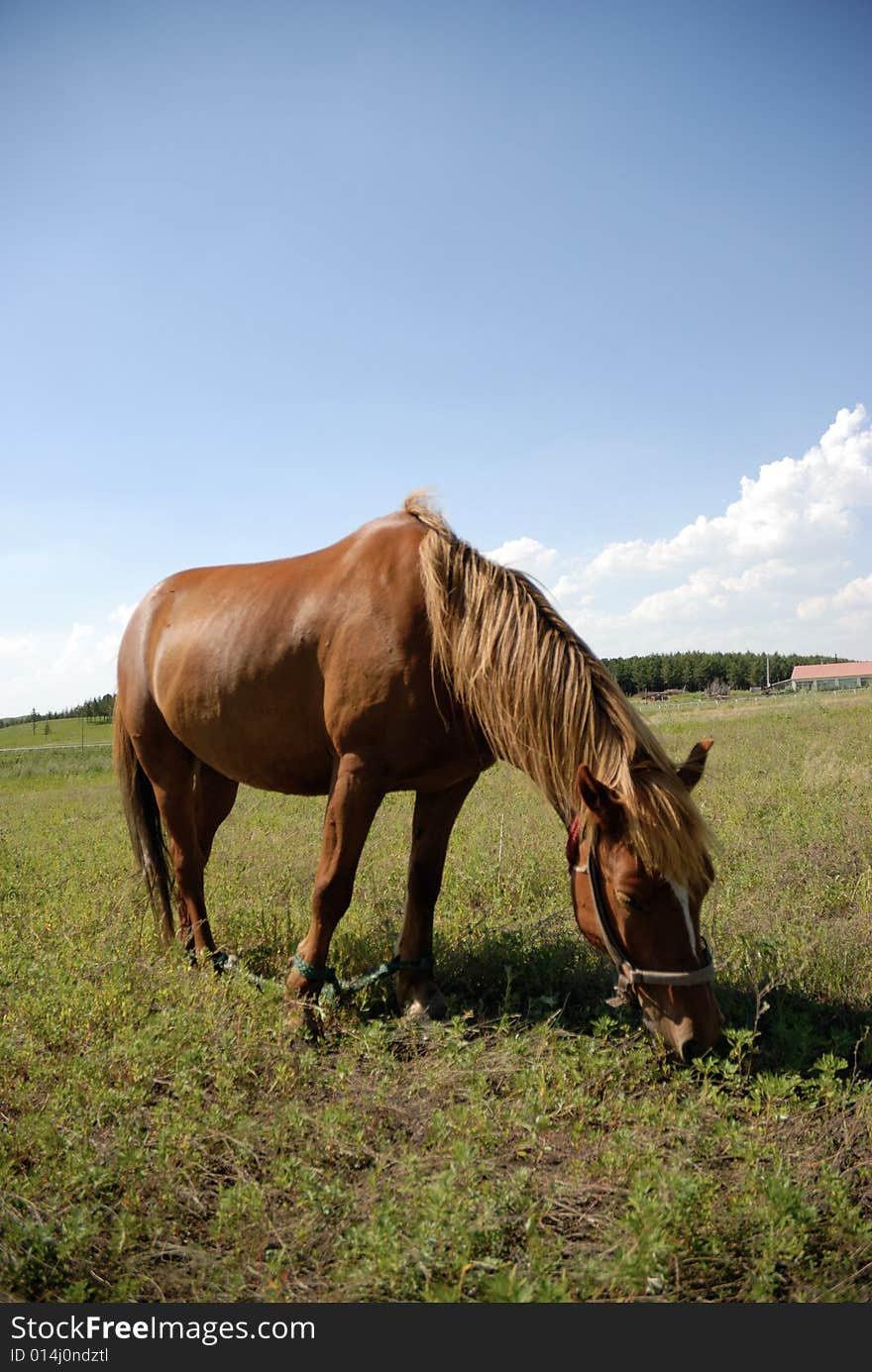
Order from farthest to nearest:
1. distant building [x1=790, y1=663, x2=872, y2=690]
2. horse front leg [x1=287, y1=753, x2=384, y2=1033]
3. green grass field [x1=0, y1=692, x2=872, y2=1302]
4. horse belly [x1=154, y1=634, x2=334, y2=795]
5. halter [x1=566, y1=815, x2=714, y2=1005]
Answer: distant building [x1=790, y1=663, x2=872, y2=690] → horse belly [x1=154, y1=634, x2=334, y2=795] → horse front leg [x1=287, y1=753, x2=384, y2=1033] → halter [x1=566, y1=815, x2=714, y2=1005] → green grass field [x1=0, y1=692, x2=872, y2=1302]

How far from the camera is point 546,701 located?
344cm

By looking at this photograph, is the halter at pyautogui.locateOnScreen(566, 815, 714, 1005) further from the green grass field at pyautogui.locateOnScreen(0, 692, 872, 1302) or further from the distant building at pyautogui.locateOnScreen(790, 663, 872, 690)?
the distant building at pyautogui.locateOnScreen(790, 663, 872, 690)

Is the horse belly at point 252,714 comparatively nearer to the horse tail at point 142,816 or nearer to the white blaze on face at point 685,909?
the horse tail at point 142,816

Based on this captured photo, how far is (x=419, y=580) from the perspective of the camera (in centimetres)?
389

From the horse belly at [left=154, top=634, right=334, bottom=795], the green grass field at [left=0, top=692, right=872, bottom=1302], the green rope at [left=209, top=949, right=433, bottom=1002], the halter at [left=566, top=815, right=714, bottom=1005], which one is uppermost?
the horse belly at [left=154, top=634, right=334, bottom=795]

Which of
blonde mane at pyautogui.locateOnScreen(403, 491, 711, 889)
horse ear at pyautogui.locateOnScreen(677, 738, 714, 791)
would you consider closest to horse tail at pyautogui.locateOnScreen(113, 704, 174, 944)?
blonde mane at pyautogui.locateOnScreen(403, 491, 711, 889)

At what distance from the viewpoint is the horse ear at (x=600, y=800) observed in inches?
119

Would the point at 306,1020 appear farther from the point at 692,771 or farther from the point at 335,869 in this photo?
the point at 692,771

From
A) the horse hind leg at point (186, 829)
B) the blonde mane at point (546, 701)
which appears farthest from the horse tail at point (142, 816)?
the blonde mane at point (546, 701)

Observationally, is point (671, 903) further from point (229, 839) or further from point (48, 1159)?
point (229, 839)

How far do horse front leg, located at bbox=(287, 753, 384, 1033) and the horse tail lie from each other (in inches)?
76.2

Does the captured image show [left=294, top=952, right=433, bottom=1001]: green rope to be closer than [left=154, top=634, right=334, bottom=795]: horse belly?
Yes

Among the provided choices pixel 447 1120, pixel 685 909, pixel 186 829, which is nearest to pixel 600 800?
pixel 685 909

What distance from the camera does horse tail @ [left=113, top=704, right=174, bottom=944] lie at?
5.36 metres
